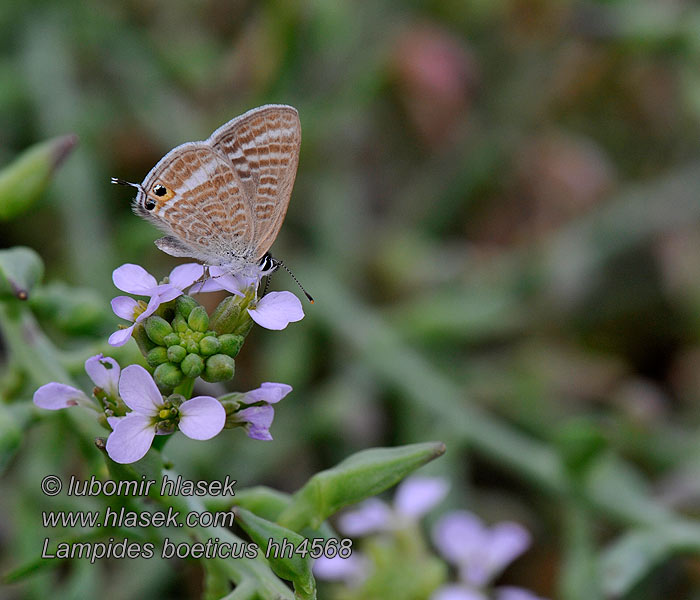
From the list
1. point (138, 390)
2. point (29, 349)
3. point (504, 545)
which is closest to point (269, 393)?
point (138, 390)

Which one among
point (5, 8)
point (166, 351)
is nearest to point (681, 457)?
point (166, 351)

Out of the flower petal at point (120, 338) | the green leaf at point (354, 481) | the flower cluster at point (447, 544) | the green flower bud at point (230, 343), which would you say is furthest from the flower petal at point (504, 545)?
the flower petal at point (120, 338)

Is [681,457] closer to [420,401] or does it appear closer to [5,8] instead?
[420,401]

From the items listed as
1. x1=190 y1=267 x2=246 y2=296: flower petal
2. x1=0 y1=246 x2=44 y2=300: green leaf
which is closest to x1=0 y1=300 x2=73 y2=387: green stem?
x1=0 y1=246 x2=44 y2=300: green leaf

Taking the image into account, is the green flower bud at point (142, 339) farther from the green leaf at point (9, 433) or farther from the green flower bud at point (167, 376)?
the green leaf at point (9, 433)

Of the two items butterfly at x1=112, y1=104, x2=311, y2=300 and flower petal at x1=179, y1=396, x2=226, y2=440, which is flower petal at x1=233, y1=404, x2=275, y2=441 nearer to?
flower petal at x1=179, y1=396, x2=226, y2=440

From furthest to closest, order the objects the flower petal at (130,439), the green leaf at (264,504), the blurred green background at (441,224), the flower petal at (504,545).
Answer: the blurred green background at (441,224) < the flower petal at (504,545) < the green leaf at (264,504) < the flower petal at (130,439)
